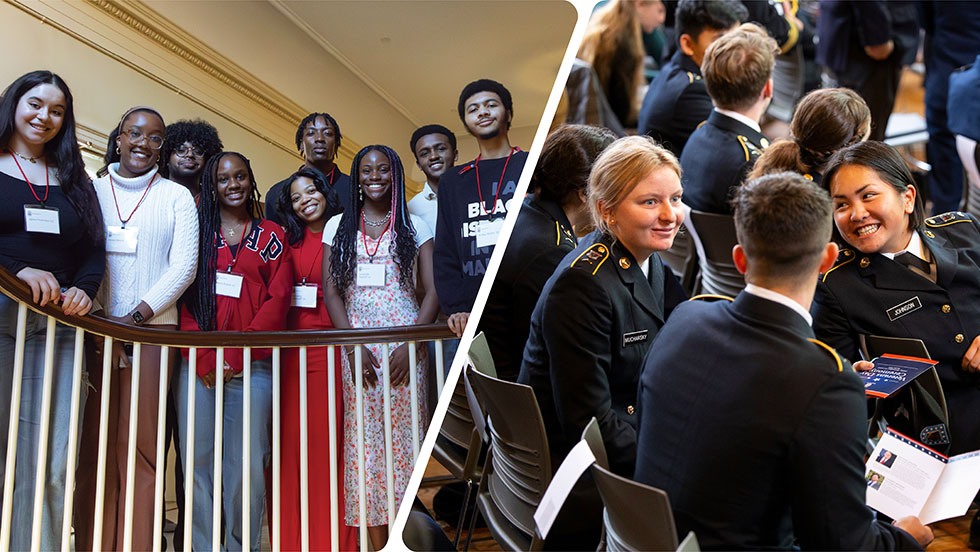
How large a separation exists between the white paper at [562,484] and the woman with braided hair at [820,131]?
90 centimetres

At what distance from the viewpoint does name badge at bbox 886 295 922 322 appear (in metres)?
1.78

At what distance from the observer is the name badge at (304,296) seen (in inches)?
78.2

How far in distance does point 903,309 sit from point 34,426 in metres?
1.82

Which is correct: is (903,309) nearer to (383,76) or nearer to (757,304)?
(757,304)

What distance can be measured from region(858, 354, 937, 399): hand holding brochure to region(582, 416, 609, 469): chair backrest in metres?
0.46

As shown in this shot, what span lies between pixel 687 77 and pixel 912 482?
2.08m

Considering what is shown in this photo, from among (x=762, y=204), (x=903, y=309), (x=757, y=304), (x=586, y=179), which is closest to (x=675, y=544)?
(x=757, y=304)

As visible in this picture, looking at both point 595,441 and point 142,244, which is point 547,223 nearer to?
point 595,441

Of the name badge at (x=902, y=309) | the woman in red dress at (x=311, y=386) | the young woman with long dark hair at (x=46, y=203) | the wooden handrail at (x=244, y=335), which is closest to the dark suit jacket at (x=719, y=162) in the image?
the name badge at (x=902, y=309)

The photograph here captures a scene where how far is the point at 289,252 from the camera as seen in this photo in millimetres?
1983

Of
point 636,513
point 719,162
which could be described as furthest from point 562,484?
point 719,162

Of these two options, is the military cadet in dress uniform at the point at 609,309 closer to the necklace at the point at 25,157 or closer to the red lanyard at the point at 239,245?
the red lanyard at the point at 239,245

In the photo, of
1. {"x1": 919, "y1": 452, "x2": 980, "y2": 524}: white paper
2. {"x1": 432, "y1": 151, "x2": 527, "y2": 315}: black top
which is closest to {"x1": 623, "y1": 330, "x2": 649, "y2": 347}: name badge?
{"x1": 432, "y1": 151, "x2": 527, "y2": 315}: black top

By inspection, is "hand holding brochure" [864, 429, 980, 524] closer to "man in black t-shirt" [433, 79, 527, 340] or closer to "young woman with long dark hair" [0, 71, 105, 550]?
"man in black t-shirt" [433, 79, 527, 340]
